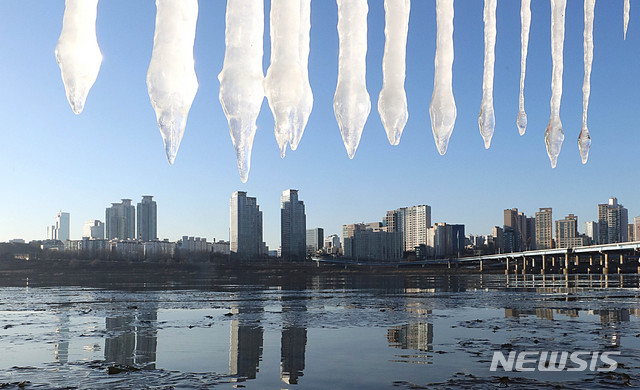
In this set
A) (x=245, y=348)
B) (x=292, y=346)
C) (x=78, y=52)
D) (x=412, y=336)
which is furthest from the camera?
(x=412, y=336)

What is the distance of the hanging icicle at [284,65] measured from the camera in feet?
14.3

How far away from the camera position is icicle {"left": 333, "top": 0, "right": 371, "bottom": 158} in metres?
4.88

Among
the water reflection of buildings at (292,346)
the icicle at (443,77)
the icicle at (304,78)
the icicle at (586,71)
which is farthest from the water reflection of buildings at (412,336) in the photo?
the icicle at (304,78)

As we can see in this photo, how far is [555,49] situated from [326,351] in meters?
14.9

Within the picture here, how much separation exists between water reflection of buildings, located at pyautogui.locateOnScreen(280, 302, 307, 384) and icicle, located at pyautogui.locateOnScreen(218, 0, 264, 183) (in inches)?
465

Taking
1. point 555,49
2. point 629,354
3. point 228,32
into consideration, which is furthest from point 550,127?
point 629,354

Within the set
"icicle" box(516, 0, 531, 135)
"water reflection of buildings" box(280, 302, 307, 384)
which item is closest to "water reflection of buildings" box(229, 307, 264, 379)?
"water reflection of buildings" box(280, 302, 307, 384)

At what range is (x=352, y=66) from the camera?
4930 millimetres

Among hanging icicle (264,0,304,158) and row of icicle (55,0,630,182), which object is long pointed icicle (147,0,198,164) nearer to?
row of icicle (55,0,630,182)

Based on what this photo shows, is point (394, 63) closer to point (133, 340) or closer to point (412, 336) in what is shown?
point (412, 336)

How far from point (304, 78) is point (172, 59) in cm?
126

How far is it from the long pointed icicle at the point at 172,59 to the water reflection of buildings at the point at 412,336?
55.6ft

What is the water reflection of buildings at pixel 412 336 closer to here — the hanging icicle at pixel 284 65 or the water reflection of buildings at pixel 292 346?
the water reflection of buildings at pixel 292 346

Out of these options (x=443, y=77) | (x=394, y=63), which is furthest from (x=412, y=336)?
(x=394, y=63)
